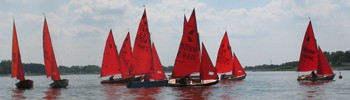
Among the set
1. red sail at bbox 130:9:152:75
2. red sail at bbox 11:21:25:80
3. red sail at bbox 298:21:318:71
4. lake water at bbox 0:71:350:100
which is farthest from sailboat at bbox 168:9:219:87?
red sail at bbox 298:21:318:71

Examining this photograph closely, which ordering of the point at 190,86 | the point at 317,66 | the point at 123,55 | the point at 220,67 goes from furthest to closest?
the point at 220,67 < the point at 123,55 < the point at 317,66 < the point at 190,86

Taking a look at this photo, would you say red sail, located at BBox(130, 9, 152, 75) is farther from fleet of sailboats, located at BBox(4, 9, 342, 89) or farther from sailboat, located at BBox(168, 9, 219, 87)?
sailboat, located at BBox(168, 9, 219, 87)

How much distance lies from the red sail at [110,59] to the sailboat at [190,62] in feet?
62.7

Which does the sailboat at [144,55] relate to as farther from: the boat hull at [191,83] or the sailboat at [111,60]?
the sailboat at [111,60]

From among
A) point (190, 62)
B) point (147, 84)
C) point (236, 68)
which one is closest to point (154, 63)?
point (147, 84)

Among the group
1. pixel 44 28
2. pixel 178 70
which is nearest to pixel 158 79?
pixel 178 70

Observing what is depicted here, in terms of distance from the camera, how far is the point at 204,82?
59781mm

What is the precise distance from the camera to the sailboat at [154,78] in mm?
60009

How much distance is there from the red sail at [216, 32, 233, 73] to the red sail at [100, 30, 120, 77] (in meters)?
17.9

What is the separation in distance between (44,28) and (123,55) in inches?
831

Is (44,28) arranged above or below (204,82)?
above

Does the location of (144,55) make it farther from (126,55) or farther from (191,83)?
(126,55)

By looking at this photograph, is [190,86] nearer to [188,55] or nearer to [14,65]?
[188,55]

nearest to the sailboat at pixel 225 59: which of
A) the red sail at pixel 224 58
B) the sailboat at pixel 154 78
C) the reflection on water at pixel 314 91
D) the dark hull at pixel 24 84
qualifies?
the red sail at pixel 224 58
